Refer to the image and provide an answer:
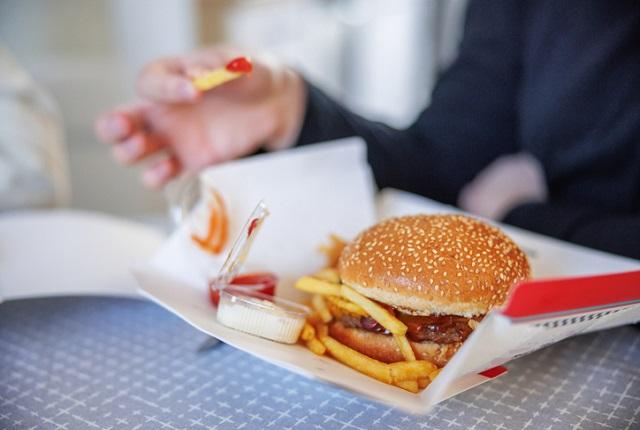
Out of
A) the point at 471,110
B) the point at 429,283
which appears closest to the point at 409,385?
the point at 429,283

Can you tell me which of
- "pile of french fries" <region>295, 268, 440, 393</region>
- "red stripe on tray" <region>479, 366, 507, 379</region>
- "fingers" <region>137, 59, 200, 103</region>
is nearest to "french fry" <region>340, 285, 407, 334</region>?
"pile of french fries" <region>295, 268, 440, 393</region>

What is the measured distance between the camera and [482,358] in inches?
23.7

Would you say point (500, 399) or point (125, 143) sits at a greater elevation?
point (125, 143)

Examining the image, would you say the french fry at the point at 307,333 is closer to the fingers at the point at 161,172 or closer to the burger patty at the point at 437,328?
the burger patty at the point at 437,328

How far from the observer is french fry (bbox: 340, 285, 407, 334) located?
71cm

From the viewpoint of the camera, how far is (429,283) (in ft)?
2.37

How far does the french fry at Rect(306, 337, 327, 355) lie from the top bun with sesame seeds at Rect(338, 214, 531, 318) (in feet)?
0.28

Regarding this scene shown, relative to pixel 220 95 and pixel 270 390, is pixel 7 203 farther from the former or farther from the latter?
pixel 270 390

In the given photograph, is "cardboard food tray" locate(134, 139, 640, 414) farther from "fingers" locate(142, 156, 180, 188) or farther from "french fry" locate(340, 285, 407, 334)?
"fingers" locate(142, 156, 180, 188)

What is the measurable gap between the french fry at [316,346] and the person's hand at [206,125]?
0.54 m

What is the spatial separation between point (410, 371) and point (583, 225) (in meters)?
0.54

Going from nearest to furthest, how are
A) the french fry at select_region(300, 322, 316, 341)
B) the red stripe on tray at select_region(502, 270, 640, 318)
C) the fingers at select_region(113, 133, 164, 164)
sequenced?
the red stripe on tray at select_region(502, 270, 640, 318), the french fry at select_region(300, 322, 316, 341), the fingers at select_region(113, 133, 164, 164)

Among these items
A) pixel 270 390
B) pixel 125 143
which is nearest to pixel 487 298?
pixel 270 390

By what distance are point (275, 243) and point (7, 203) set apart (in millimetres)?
723
